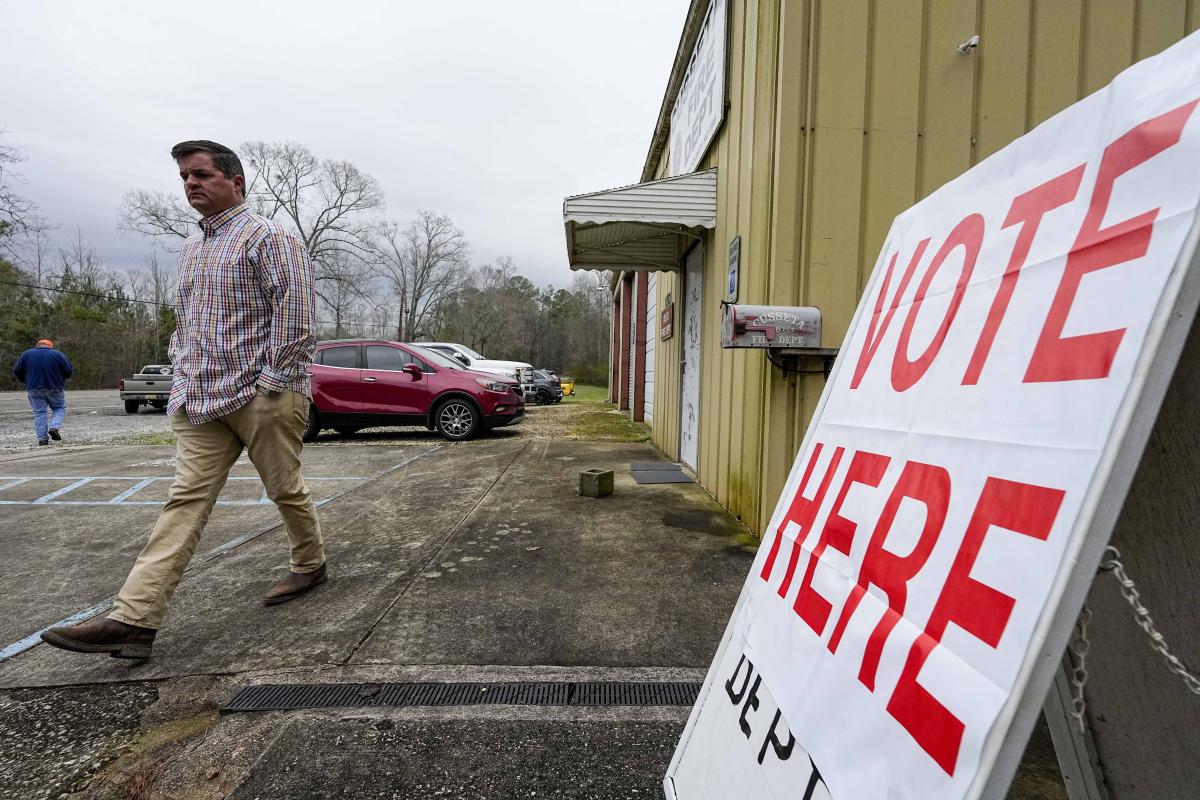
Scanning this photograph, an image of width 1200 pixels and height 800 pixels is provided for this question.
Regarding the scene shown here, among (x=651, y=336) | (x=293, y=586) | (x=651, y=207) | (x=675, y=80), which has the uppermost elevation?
(x=675, y=80)

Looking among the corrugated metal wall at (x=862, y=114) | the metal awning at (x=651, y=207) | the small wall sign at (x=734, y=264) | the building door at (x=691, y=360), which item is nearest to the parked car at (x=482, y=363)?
the building door at (x=691, y=360)

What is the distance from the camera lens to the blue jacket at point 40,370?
953 cm

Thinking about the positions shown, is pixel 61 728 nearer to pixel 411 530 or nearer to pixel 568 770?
pixel 568 770

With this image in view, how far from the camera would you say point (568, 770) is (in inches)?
66.3

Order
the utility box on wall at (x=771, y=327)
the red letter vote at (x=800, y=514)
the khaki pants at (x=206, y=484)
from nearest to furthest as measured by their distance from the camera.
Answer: the red letter vote at (x=800, y=514)
the khaki pants at (x=206, y=484)
the utility box on wall at (x=771, y=327)

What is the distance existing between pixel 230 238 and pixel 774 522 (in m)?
2.63

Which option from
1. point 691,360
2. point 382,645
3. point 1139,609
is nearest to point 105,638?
point 382,645

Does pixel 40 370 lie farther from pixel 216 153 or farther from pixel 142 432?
pixel 216 153

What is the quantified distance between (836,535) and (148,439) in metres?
11.8

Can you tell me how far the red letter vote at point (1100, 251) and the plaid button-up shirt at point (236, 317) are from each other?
274 cm

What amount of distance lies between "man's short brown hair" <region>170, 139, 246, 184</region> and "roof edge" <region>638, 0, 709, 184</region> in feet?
15.1

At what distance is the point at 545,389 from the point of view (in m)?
20.7

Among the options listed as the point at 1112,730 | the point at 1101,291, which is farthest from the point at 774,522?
the point at 1101,291

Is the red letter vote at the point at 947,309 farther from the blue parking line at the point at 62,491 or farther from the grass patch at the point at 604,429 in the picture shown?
the grass patch at the point at 604,429
